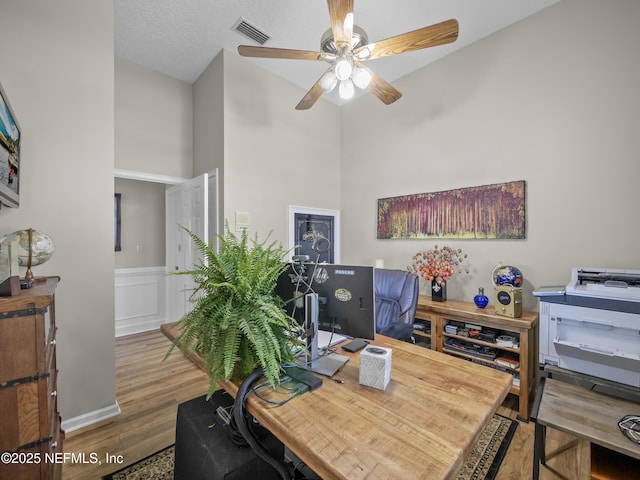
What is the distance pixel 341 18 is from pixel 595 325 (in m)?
2.48

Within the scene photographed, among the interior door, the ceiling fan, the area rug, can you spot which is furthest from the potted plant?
the interior door

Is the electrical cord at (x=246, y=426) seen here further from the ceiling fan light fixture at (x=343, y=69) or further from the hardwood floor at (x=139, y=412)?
the ceiling fan light fixture at (x=343, y=69)

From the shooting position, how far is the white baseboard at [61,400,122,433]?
200cm

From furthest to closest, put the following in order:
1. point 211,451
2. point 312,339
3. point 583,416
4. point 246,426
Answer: point 583,416 → point 312,339 → point 211,451 → point 246,426

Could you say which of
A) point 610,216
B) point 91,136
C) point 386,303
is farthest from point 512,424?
point 91,136

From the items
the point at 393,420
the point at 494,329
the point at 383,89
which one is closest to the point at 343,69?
the point at 383,89

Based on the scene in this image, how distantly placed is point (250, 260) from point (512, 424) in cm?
232

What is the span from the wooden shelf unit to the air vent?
301 cm

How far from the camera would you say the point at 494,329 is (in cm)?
246

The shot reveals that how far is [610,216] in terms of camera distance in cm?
214

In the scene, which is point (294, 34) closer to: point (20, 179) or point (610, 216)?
point (20, 179)

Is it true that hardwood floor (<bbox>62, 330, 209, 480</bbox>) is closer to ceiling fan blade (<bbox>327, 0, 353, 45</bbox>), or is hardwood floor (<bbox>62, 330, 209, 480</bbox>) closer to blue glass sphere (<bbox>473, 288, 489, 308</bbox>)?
ceiling fan blade (<bbox>327, 0, 353, 45</bbox>)

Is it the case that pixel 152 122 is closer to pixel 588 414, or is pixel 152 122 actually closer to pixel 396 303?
pixel 396 303

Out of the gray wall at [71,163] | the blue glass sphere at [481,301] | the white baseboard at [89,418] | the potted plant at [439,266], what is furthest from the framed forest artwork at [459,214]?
the white baseboard at [89,418]
